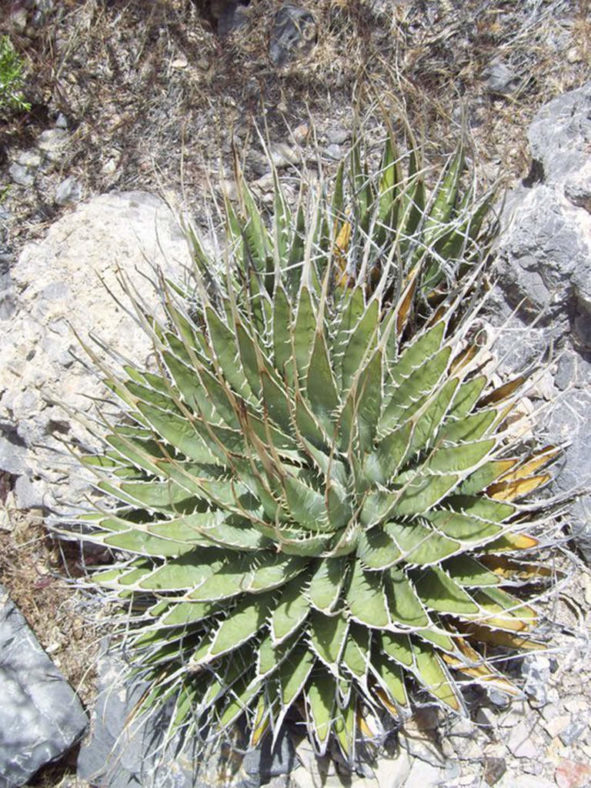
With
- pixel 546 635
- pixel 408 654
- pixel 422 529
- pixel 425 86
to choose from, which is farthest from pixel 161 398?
pixel 425 86

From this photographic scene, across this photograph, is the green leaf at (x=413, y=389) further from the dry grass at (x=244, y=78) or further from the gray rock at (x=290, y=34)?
the gray rock at (x=290, y=34)

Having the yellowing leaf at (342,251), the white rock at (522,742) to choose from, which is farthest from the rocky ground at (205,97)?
the white rock at (522,742)

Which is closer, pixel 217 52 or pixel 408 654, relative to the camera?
pixel 408 654

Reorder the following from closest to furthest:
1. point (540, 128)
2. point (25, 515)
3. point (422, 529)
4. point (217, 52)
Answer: point (422, 529) < point (540, 128) < point (25, 515) < point (217, 52)

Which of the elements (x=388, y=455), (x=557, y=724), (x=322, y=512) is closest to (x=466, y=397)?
(x=388, y=455)

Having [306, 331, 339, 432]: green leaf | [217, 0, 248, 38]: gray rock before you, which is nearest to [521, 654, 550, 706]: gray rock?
[306, 331, 339, 432]: green leaf

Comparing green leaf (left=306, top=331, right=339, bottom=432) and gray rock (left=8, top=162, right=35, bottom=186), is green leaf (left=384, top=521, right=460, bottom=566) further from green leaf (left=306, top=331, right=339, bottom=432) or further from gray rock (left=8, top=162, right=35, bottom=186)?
gray rock (left=8, top=162, right=35, bottom=186)

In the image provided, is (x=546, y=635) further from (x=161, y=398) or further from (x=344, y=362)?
(x=161, y=398)
